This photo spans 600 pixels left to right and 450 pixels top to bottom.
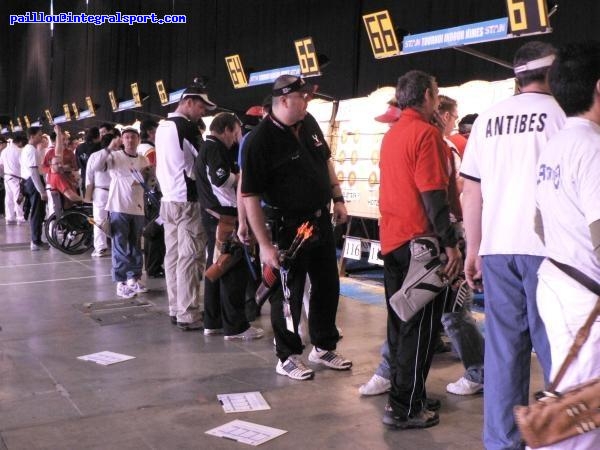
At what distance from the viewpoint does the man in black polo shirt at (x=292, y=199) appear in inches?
150

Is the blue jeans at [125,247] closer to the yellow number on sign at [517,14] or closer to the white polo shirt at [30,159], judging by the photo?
the yellow number on sign at [517,14]

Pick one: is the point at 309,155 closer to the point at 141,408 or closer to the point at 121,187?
the point at 141,408

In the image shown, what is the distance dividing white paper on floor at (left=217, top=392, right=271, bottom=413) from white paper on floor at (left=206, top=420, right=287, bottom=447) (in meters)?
0.19

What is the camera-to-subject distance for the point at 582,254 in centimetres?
195

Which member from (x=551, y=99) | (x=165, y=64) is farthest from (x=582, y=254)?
(x=165, y=64)

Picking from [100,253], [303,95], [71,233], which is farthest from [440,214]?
[71,233]

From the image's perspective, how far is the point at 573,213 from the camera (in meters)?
1.96

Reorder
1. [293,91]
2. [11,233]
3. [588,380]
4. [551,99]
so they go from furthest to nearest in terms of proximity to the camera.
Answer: [11,233] < [293,91] < [551,99] < [588,380]

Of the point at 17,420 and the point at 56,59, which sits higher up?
the point at 56,59

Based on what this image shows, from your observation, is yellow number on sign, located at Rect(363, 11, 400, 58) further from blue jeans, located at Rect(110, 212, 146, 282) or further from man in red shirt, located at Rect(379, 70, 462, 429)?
man in red shirt, located at Rect(379, 70, 462, 429)

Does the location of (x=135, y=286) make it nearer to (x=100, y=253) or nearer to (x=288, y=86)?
(x=100, y=253)

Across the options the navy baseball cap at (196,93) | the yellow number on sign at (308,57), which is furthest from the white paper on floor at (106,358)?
the yellow number on sign at (308,57)

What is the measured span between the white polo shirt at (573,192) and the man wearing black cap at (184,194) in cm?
342

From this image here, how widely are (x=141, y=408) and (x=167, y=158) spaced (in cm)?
203
